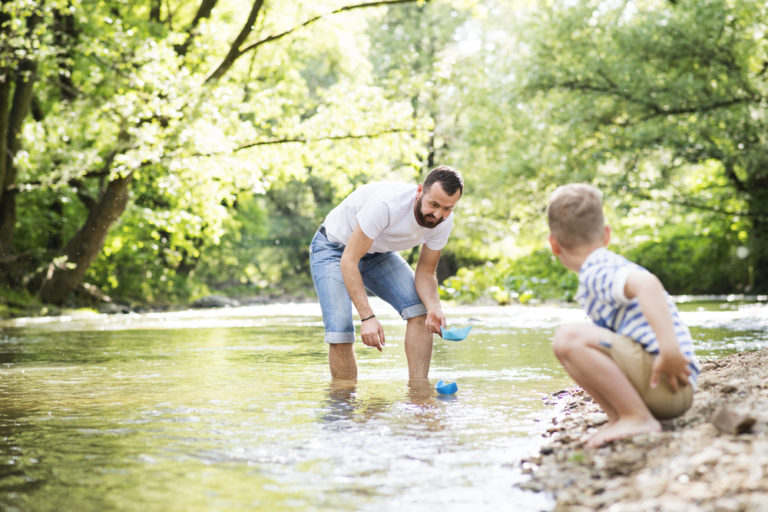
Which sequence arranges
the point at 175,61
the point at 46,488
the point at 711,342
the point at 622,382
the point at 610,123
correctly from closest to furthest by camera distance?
the point at 46,488 → the point at 622,382 → the point at 711,342 → the point at 175,61 → the point at 610,123

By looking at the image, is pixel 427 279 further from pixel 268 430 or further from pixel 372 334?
pixel 268 430

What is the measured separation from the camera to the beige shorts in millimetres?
3305

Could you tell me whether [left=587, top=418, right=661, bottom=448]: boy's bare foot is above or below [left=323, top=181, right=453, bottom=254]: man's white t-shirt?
below

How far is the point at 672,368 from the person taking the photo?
3.14 m

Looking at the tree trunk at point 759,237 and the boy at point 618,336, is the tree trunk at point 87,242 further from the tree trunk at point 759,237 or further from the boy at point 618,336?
the tree trunk at point 759,237

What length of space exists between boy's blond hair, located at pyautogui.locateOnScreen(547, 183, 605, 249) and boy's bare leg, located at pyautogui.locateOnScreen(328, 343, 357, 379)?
285cm

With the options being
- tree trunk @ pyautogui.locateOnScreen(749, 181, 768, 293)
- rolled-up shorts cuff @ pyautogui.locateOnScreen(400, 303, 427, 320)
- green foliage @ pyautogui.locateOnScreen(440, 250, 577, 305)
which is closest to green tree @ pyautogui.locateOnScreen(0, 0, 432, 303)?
green foliage @ pyautogui.locateOnScreen(440, 250, 577, 305)

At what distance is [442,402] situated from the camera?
16.1 ft

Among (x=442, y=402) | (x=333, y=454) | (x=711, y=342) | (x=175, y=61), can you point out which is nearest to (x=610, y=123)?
(x=175, y=61)

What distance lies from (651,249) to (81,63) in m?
14.8

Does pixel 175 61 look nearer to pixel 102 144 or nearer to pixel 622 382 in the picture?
pixel 102 144

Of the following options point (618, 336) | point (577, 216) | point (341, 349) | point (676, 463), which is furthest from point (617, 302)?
point (341, 349)

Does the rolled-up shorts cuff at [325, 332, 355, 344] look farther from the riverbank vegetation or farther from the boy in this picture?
the riverbank vegetation

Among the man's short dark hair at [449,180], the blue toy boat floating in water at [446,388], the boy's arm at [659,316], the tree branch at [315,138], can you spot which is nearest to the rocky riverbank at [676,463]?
the boy's arm at [659,316]
